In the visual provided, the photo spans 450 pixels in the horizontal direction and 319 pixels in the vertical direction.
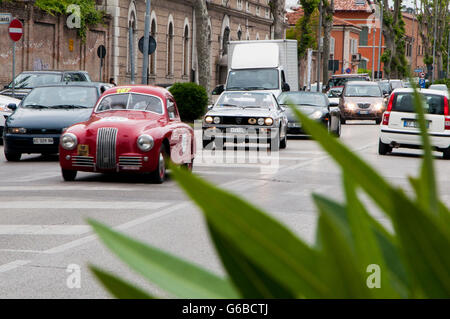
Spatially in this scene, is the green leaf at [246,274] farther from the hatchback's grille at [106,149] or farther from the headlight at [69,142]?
the headlight at [69,142]

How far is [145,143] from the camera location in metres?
13.0

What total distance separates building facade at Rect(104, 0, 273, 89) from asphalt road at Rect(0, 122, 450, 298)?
22.1 metres

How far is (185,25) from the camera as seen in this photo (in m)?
55.3

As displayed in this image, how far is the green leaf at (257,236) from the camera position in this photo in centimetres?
67

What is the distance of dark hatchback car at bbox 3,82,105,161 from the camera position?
16922 millimetres

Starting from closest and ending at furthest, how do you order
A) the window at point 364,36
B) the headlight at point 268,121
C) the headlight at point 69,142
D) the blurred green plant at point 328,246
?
1. the blurred green plant at point 328,246
2. the headlight at point 69,142
3. the headlight at point 268,121
4. the window at point 364,36

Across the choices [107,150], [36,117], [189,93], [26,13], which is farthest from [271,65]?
[107,150]

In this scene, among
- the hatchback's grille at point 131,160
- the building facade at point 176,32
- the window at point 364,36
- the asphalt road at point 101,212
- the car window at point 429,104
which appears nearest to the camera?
the asphalt road at point 101,212

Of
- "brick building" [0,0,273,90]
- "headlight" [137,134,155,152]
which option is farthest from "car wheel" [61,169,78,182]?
"brick building" [0,0,273,90]

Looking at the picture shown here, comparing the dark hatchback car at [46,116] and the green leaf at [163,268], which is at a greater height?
the green leaf at [163,268]

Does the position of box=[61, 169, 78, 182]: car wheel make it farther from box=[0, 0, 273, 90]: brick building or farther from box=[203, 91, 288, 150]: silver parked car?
box=[0, 0, 273, 90]: brick building

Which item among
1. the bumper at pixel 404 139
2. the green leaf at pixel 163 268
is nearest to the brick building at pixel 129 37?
the bumper at pixel 404 139

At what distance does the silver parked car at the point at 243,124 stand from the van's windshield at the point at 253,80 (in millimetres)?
7421

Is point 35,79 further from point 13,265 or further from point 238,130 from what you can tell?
point 13,265
